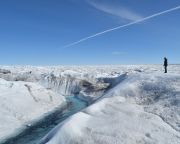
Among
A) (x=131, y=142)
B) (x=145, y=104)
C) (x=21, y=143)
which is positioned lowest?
(x=21, y=143)

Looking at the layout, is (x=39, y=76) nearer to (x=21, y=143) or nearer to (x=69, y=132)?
(x=21, y=143)

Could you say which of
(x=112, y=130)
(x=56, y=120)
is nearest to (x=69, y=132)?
(x=112, y=130)

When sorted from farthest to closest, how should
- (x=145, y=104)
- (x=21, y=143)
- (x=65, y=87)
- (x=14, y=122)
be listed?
(x=65, y=87) < (x=14, y=122) < (x=21, y=143) < (x=145, y=104)

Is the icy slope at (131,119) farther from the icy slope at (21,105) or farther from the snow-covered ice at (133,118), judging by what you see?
the icy slope at (21,105)

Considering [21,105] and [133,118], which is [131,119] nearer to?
[133,118]

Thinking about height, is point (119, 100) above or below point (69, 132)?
above

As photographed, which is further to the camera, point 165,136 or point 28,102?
point 28,102

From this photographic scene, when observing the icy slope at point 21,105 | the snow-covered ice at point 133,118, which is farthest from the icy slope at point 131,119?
the icy slope at point 21,105

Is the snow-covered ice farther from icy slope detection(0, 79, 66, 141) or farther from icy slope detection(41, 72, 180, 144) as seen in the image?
icy slope detection(0, 79, 66, 141)
